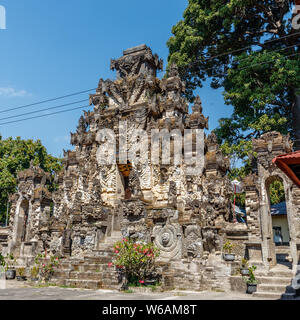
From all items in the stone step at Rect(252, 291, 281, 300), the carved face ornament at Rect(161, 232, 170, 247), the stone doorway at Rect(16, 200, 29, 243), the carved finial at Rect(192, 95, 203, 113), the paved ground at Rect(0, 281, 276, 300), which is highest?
the carved finial at Rect(192, 95, 203, 113)

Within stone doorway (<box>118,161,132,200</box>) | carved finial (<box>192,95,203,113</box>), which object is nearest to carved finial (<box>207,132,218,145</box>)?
carved finial (<box>192,95,203,113</box>)

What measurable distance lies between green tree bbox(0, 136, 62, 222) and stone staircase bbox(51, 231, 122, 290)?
16.0m

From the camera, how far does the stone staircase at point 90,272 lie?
1145 centimetres

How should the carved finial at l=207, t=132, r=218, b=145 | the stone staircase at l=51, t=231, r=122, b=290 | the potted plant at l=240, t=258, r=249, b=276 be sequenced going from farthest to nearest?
the carved finial at l=207, t=132, r=218, b=145 → the stone staircase at l=51, t=231, r=122, b=290 → the potted plant at l=240, t=258, r=249, b=276

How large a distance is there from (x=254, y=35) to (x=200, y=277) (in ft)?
57.0

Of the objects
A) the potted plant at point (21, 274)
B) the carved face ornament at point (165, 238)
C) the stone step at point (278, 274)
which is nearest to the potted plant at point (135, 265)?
the carved face ornament at point (165, 238)

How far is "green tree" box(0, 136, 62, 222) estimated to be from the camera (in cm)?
2761

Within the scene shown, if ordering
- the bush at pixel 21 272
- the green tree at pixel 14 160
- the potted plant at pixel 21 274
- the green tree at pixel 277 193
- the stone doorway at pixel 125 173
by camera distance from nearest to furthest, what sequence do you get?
the potted plant at pixel 21 274 → the bush at pixel 21 272 → the stone doorway at pixel 125 173 → the green tree at pixel 277 193 → the green tree at pixel 14 160

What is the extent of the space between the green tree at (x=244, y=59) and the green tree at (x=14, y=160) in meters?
15.3

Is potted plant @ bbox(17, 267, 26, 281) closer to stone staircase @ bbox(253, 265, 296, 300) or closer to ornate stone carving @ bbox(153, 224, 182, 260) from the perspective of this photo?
ornate stone carving @ bbox(153, 224, 182, 260)

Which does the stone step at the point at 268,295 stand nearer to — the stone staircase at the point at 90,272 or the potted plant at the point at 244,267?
the potted plant at the point at 244,267

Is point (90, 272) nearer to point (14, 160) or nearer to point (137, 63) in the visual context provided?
point (137, 63)

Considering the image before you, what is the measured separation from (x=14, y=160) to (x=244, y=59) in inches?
814
